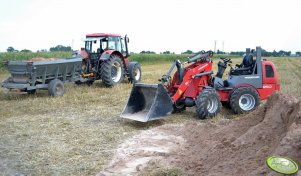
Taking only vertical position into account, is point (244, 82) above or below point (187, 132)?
above

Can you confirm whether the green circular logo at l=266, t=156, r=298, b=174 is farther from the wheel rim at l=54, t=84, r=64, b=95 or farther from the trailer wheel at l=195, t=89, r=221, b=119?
the wheel rim at l=54, t=84, r=64, b=95

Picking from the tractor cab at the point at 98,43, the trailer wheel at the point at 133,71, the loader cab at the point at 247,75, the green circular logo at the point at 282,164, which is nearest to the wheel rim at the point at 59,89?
the tractor cab at the point at 98,43

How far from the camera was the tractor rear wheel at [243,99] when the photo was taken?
345 inches

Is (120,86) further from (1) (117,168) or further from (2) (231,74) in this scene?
(1) (117,168)

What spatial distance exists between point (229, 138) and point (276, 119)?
0.75m

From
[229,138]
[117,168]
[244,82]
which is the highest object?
[244,82]

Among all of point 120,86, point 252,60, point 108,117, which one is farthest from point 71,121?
point 120,86

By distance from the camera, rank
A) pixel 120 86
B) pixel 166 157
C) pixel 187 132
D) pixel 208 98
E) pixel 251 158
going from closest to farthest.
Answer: pixel 251 158 < pixel 166 157 < pixel 187 132 < pixel 208 98 < pixel 120 86

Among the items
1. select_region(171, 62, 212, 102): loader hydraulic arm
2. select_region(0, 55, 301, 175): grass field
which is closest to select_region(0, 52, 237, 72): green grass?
select_region(0, 55, 301, 175): grass field

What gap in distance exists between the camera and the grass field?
567 cm

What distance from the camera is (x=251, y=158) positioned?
4.61 meters

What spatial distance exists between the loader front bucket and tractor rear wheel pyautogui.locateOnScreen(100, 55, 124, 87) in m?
5.08

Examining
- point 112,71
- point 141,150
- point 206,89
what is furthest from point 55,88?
point 141,150

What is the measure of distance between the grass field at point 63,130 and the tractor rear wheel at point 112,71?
→ 1.57m
